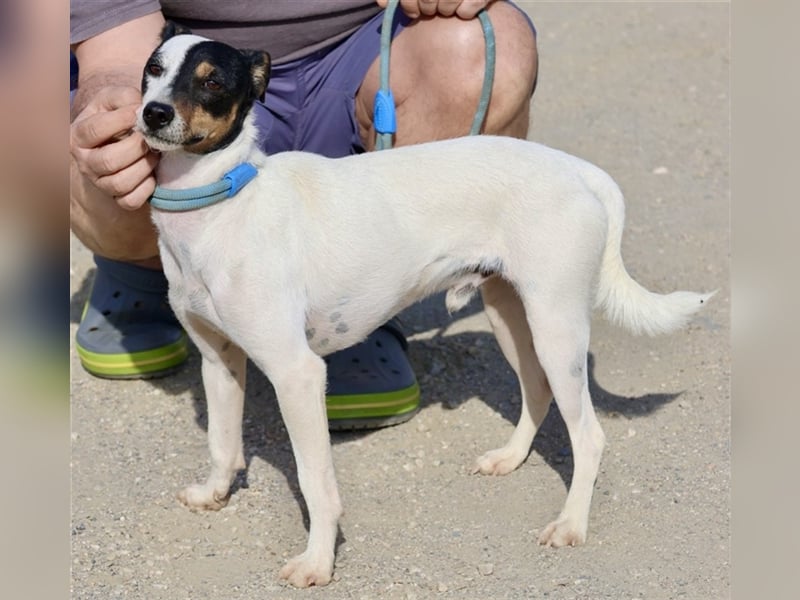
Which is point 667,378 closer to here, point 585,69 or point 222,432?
point 222,432

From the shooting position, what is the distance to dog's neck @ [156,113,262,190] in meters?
2.86

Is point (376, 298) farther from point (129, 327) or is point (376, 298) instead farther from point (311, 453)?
point (129, 327)

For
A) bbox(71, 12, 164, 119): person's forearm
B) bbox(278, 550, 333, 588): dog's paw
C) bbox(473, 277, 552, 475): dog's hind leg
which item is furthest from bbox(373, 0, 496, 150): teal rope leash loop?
bbox(278, 550, 333, 588): dog's paw

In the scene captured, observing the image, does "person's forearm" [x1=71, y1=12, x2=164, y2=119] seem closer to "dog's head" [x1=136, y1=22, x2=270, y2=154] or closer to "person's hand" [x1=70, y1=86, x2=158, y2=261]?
"person's hand" [x1=70, y1=86, x2=158, y2=261]

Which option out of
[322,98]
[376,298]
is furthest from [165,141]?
[322,98]

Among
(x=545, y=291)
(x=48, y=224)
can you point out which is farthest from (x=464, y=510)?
(x=48, y=224)

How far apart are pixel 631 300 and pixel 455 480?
786mm

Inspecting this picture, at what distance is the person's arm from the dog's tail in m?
1.28

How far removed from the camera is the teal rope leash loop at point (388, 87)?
3648mm

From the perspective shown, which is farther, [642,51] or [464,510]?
[642,51]

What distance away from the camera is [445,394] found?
4074 mm

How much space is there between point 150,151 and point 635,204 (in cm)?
296

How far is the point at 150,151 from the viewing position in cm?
293

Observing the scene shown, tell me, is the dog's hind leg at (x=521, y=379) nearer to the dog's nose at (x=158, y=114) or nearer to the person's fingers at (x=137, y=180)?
the person's fingers at (x=137, y=180)
